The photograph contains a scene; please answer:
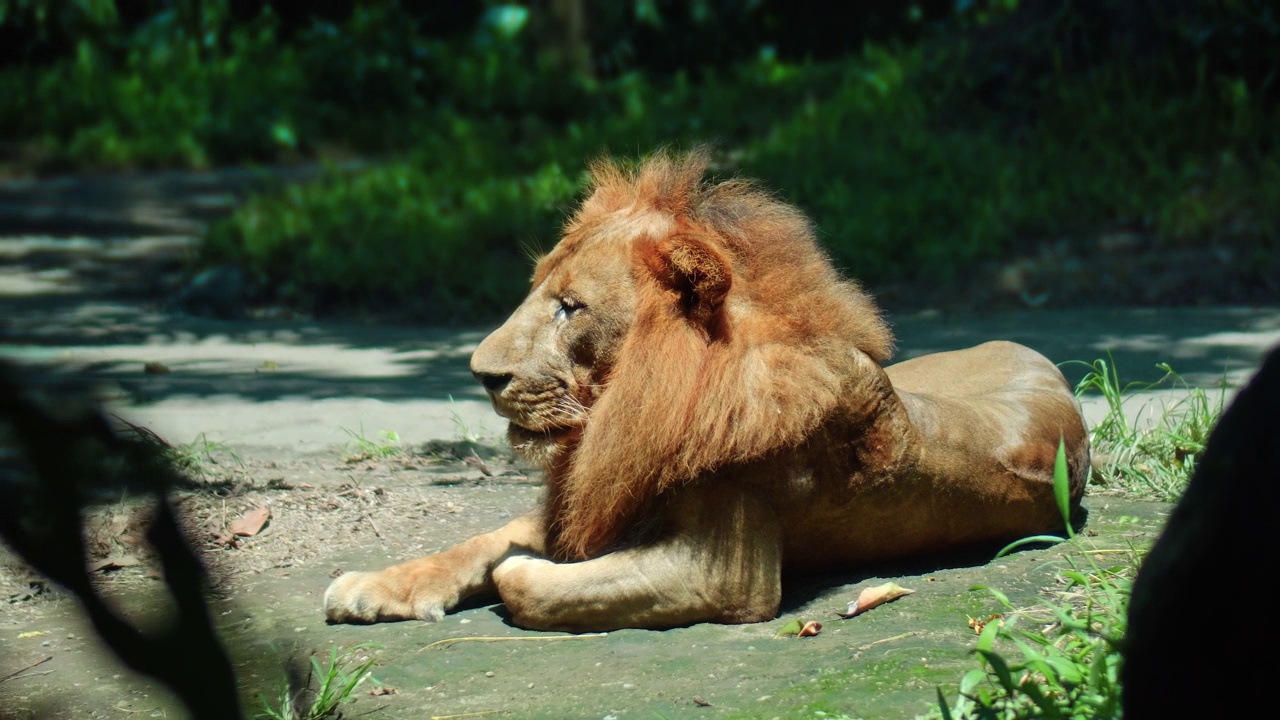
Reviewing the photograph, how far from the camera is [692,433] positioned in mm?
3486

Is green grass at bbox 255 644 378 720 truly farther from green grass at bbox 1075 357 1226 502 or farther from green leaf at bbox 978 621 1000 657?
green grass at bbox 1075 357 1226 502

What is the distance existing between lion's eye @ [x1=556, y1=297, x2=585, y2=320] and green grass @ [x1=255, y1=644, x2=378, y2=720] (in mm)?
1012

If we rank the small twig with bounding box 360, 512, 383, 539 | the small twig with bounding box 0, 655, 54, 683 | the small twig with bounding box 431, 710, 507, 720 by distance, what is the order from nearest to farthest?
the small twig with bounding box 431, 710, 507, 720 < the small twig with bounding box 0, 655, 54, 683 < the small twig with bounding box 360, 512, 383, 539

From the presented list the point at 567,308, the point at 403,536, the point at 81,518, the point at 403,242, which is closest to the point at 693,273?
the point at 567,308

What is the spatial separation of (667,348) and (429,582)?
3.23ft

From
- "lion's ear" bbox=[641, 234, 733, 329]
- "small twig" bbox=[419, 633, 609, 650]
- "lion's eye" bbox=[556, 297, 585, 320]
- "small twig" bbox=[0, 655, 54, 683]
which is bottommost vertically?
"small twig" bbox=[419, 633, 609, 650]

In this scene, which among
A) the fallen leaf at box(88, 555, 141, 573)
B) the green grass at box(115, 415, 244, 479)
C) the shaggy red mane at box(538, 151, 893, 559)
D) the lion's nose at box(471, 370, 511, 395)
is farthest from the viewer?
the green grass at box(115, 415, 244, 479)

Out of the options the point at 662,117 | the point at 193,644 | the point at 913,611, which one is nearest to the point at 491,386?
the point at 913,611

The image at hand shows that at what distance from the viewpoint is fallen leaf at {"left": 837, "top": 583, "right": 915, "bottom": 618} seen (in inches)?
145

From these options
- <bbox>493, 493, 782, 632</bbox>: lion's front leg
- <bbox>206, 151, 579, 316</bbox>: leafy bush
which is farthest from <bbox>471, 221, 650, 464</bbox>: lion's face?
<bbox>206, 151, 579, 316</bbox>: leafy bush

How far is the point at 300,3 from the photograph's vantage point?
20.2 m

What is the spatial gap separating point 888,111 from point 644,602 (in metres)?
9.37

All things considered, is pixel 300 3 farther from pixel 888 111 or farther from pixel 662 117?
pixel 888 111

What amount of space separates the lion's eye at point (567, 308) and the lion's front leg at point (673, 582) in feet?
1.99
